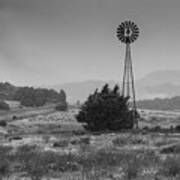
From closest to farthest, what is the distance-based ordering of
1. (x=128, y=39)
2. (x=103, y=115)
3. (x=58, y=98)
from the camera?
(x=103, y=115)
(x=128, y=39)
(x=58, y=98)

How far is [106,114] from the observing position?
4388cm

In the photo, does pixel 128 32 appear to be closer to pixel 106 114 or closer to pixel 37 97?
pixel 106 114

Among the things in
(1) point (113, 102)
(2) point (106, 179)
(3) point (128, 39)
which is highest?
(3) point (128, 39)

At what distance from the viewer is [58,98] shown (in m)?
180

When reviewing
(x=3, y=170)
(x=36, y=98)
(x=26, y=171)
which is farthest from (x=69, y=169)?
(x=36, y=98)

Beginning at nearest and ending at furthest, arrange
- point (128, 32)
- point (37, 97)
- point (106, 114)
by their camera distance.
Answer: point (106, 114), point (128, 32), point (37, 97)

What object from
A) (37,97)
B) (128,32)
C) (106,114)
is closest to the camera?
(106,114)

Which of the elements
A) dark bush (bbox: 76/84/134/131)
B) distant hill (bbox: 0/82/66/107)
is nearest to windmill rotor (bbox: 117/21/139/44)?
dark bush (bbox: 76/84/134/131)

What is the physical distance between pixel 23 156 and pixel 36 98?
149304 mm

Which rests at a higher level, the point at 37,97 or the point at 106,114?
the point at 37,97

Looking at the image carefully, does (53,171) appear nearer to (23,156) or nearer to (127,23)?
(23,156)

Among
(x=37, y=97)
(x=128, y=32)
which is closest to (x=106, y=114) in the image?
(x=128, y=32)

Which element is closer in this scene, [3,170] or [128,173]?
[128,173]

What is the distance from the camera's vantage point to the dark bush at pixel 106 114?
4384cm
